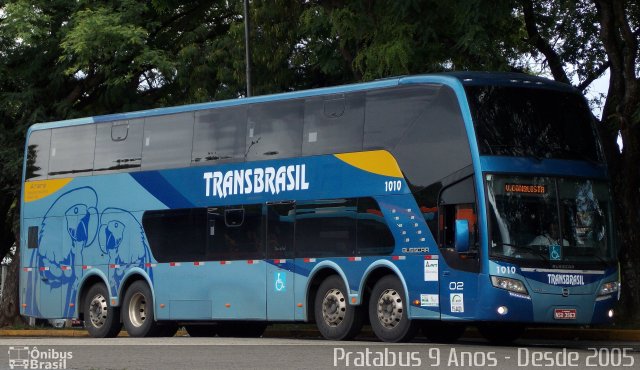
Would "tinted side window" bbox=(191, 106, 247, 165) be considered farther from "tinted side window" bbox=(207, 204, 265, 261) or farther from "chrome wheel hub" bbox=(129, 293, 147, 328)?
"chrome wheel hub" bbox=(129, 293, 147, 328)

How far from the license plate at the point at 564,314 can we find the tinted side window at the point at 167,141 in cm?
793

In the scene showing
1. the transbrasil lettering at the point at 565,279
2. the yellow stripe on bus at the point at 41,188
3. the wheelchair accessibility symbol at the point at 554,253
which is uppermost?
the yellow stripe on bus at the point at 41,188

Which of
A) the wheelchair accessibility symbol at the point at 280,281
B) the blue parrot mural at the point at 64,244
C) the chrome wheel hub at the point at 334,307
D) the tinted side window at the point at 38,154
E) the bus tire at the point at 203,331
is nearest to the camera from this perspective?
the chrome wheel hub at the point at 334,307

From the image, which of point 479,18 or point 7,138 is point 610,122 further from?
point 7,138

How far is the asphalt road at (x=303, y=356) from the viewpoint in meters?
16.1

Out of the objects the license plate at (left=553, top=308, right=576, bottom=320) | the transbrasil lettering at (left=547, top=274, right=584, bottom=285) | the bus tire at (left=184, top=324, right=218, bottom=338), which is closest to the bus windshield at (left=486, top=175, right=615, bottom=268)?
the transbrasil lettering at (left=547, top=274, right=584, bottom=285)

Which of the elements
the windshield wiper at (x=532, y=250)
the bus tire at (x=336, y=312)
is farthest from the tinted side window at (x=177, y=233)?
the windshield wiper at (x=532, y=250)

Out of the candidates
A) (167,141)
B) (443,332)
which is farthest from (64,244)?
(443,332)

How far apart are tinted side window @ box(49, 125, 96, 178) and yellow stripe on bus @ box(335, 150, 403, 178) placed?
696 centimetres

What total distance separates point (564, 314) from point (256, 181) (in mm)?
6197

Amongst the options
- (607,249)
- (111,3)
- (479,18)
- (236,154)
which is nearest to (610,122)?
(479,18)

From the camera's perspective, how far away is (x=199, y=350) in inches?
764

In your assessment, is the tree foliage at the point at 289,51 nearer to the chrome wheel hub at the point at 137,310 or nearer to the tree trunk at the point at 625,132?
the tree trunk at the point at 625,132

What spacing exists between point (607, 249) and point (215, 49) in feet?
51.7
